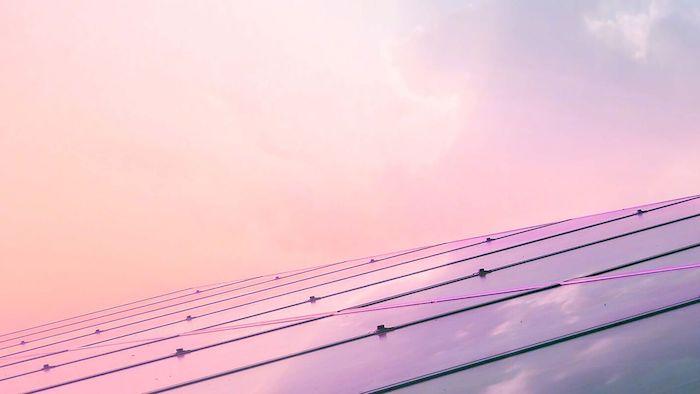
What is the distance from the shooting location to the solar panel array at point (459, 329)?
394 cm

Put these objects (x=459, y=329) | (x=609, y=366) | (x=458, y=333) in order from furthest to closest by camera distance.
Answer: (x=459, y=329) → (x=458, y=333) → (x=609, y=366)

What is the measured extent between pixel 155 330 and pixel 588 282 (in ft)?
25.3

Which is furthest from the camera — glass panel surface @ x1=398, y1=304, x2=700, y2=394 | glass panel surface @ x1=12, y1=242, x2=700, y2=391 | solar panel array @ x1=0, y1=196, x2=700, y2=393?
glass panel surface @ x1=12, y1=242, x2=700, y2=391

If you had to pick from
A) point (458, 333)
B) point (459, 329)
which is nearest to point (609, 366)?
point (458, 333)

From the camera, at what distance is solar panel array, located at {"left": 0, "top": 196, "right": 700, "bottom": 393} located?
394 centimetres

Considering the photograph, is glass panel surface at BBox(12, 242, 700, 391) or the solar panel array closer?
the solar panel array

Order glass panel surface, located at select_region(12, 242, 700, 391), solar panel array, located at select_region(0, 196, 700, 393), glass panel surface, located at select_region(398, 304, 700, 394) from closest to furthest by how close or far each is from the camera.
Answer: glass panel surface, located at select_region(398, 304, 700, 394) → solar panel array, located at select_region(0, 196, 700, 393) → glass panel surface, located at select_region(12, 242, 700, 391)

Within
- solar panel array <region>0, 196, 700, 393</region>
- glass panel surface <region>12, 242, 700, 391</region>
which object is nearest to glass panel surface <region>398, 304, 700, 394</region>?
solar panel array <region>0, 196, 700, 393</region>

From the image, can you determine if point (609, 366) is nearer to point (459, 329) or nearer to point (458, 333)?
point (458, 333)

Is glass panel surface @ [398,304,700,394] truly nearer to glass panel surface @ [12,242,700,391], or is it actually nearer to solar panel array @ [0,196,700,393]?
solar panel array @ [0,196,700,393]

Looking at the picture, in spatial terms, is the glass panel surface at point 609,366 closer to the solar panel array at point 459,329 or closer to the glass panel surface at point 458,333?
the solar panel array at point 459,329

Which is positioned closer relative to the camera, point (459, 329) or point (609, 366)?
point (609, 366)

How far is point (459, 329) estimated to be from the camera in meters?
5.55

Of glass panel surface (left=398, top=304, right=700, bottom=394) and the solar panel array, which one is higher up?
the solar panel array
